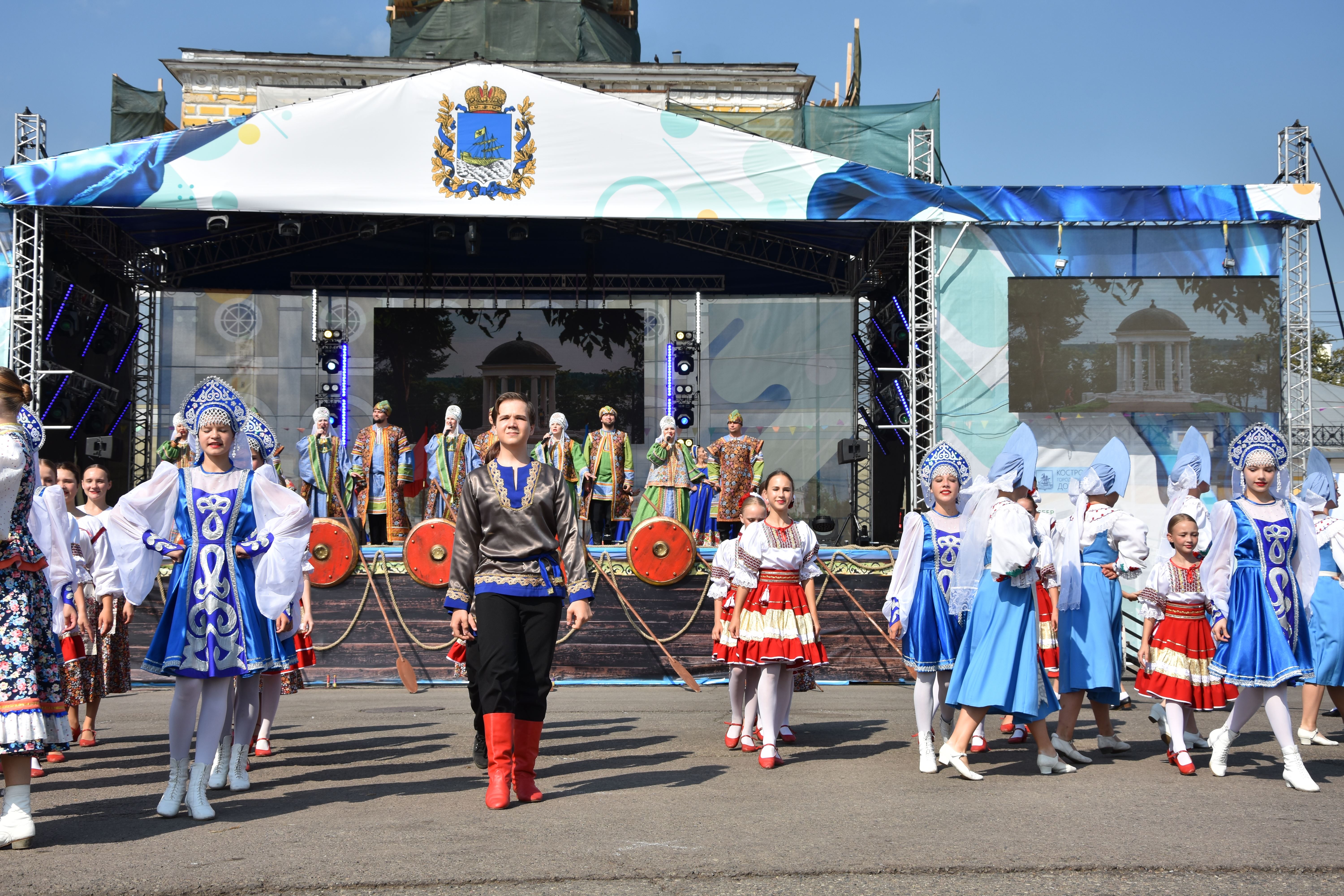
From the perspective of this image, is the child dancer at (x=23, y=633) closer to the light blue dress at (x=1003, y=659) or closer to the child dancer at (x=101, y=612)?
the child dancer at (x=101, y=612)

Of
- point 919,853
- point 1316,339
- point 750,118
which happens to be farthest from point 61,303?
point 1316,339

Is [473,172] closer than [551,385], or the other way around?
[473,172]

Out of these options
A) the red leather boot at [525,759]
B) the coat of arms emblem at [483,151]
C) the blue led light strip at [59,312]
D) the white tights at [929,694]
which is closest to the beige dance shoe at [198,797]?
the red leather boot at [525,759]

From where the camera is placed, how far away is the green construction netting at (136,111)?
64.2 feet

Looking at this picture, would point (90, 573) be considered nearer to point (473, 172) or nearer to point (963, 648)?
point (963, 648)

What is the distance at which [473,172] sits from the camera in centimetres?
1354

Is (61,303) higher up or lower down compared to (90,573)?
higher up

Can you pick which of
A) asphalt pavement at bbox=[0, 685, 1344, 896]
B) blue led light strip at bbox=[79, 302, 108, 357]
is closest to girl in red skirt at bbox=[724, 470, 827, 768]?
asphalt pavement at bbox=[0, 685, 1344, 896]

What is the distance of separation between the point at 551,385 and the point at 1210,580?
13483mm

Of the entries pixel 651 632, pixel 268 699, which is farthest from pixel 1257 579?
pixel 651 632

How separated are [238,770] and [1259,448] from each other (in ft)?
16.7

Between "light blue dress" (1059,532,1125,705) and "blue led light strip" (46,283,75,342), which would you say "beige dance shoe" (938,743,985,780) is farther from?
"blue led light strip" (46,283,75,342)

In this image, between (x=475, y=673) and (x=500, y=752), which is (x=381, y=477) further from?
(x=500, y=752)

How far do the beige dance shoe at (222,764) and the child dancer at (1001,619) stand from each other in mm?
3359
